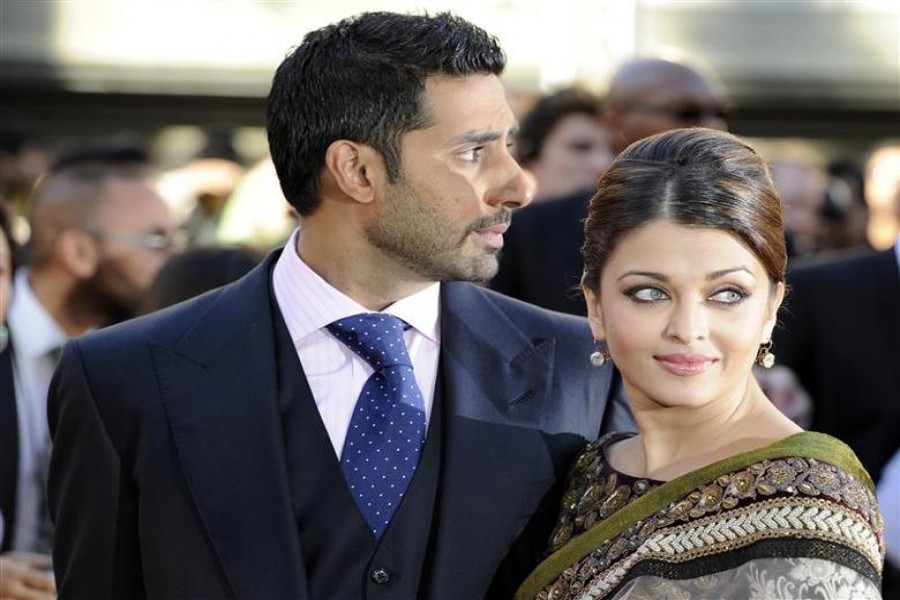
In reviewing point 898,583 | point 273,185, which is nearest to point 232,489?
point 898,583

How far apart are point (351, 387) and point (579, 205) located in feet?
6.52

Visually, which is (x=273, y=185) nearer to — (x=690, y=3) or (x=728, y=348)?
(x=728, y=348)

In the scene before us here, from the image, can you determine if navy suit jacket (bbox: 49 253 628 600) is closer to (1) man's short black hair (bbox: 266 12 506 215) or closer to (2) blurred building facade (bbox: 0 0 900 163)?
(1) man's short black hair (bbox: 266 12 506 215)

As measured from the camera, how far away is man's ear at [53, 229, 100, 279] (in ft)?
18.4

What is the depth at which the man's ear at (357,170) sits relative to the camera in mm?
3277

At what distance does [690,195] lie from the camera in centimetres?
280

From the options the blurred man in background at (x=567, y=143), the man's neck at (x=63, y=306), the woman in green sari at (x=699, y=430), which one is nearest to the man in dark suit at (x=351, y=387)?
the woman in green sari at (x=699, y=430)

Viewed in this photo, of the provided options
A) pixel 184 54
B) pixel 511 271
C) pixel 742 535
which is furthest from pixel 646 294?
pixel 184 54

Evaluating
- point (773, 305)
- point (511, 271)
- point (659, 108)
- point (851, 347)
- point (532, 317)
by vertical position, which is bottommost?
point (851, 347)

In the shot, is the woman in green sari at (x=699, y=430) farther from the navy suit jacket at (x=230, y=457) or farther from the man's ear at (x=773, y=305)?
the navy suit jacket at (x=230, y=457)

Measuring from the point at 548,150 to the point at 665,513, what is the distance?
3.79 m

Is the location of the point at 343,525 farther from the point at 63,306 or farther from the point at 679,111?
the point at 679,111

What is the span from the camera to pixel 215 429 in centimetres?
306

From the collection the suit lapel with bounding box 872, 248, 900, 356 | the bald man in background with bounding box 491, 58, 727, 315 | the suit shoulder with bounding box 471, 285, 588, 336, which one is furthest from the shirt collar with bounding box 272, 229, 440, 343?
the suit lapel with bounding box 872, 248, 900, 356
